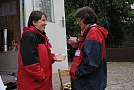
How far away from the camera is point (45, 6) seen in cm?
568

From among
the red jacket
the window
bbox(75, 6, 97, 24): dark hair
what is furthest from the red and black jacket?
the window

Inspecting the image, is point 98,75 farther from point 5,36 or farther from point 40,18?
point 5,36

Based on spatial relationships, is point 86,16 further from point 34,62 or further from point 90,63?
point 34,62

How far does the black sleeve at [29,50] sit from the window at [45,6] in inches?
107

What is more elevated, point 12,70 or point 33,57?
point 33,57

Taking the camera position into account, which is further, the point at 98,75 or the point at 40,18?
the point at 40,18

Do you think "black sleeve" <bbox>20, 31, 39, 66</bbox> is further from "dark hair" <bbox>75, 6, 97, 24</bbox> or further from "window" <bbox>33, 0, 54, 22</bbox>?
"window" <bbox>33, 0, 54, 22</bbox>

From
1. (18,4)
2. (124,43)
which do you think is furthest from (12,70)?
(124,43)

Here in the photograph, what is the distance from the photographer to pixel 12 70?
16.5ft

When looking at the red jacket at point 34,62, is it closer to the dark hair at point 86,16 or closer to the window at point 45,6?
the dark hair at point 86,16

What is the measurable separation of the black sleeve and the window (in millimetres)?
2718

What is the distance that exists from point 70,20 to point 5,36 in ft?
27.6

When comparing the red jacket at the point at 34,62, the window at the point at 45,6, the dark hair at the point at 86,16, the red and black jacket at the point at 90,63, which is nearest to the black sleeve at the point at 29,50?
the red jacket at the point at 34,62

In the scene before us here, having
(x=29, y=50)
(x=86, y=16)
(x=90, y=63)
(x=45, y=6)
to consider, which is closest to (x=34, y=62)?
(x=29, y=50)
